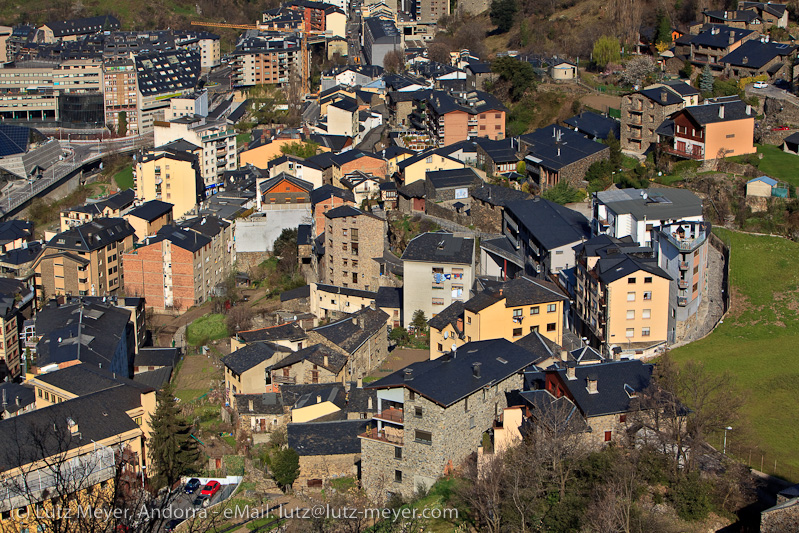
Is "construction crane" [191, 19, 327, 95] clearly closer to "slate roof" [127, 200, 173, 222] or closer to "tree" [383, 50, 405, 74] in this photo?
"tree" [383, 50, 405, 74]

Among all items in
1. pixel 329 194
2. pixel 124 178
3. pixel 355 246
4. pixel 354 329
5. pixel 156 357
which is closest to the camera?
pixel 354 329

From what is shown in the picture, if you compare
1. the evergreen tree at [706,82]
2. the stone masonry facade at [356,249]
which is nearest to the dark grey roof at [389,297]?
the stone masonry facade at [356,249]

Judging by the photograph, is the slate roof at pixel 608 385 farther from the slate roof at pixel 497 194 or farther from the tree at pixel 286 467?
the slate roof at pixel 497 194

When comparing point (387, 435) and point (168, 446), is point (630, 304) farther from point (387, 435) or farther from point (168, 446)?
point (168, 446)

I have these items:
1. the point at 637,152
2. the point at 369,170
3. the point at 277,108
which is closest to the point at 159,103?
the point at 277,108

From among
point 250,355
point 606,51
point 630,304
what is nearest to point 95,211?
point 250,355

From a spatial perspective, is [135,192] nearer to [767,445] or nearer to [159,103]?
[159,103]

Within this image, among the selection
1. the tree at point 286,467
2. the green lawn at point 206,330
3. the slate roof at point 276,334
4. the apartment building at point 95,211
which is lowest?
the green lawn at point 206,330

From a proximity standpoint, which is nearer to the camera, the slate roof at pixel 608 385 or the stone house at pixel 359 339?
the slate roof at pixel 608 385
